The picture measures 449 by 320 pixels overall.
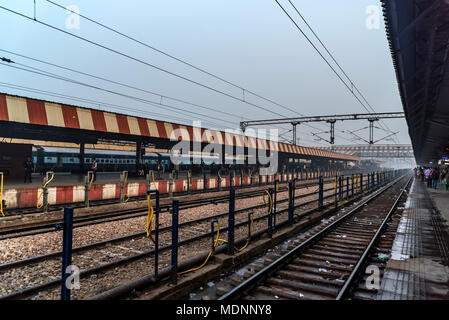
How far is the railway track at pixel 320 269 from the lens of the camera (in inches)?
176

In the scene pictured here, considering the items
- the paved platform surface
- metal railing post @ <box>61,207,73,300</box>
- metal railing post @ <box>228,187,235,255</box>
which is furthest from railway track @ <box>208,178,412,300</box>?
metal railing post @ <box>61,207,73,300</box>

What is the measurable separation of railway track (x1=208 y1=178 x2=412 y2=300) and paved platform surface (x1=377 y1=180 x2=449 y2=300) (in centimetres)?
37

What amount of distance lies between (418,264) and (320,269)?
207cm

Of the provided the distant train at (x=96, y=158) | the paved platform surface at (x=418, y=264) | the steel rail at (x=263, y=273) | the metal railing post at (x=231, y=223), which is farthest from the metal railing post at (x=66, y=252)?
the distant train at (x=96, y=158)

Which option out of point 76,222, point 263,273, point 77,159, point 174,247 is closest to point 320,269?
point 263,273

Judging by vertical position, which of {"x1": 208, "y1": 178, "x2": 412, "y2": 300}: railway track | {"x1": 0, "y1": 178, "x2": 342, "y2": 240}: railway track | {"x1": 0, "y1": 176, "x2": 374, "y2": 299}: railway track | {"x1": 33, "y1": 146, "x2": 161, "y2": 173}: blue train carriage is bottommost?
{"x1": 208, "y1": 178, "x2": 412, "y2": 300}: railway track

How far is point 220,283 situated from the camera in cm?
488

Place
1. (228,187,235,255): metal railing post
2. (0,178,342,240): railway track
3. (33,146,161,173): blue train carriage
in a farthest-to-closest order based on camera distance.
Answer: (33,146,161,173): blue train carriage
(228,187,235,255): metal railing post
(0,178,342,240): railway track

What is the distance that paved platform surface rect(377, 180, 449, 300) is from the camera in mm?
4316

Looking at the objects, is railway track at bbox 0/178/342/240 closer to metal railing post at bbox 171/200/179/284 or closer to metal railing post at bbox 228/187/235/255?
metal railing post at bbox 171/200/179/284

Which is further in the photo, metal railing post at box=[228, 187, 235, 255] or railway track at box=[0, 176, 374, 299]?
metal railing post at box=[228, 187, 235, 255]

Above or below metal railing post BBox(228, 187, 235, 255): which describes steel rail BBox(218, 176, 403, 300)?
below
